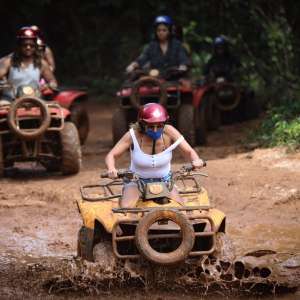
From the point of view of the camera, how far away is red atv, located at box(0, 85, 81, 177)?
10.3 metres

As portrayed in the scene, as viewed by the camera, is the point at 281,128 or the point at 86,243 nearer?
the point at 86,243

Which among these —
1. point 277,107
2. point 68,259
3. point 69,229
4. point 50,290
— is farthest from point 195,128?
point 50,290

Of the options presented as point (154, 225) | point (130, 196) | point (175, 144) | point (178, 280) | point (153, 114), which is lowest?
point (178, 280)

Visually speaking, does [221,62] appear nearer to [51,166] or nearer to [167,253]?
[51,166]

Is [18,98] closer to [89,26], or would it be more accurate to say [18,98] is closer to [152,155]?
[152,155]

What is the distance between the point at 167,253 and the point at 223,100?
9.10 metres

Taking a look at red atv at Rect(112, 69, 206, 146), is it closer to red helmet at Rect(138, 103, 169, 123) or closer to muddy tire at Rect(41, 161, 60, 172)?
muddy tire at Rect(41, 161, 60, 172)

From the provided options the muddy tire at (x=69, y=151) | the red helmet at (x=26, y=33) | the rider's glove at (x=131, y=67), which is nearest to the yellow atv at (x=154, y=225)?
the muddy tire at (x=69, y=151)

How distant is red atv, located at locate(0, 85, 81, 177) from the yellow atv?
138 inches

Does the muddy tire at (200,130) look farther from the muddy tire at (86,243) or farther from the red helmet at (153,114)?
the muddy tire at (86,243)

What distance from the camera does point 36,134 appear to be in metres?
10.2

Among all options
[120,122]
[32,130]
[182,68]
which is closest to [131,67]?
[182,68]

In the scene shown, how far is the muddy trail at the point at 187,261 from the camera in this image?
6199mm

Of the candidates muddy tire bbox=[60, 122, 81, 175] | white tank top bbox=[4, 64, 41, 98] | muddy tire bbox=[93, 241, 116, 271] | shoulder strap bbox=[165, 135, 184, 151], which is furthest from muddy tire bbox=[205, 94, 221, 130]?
muddy tire bbox=[93, 241, 116, 271]
